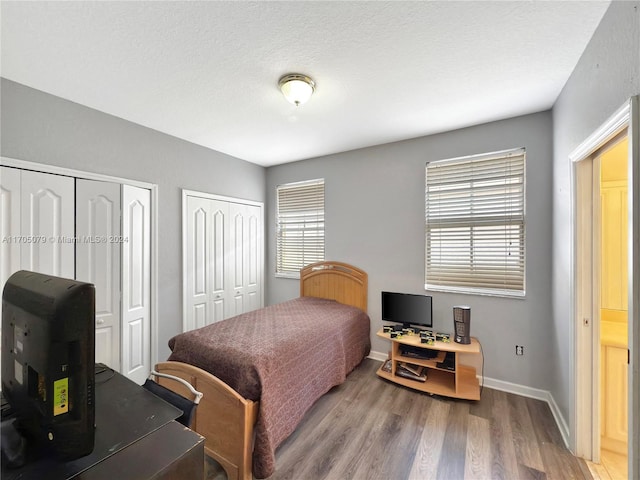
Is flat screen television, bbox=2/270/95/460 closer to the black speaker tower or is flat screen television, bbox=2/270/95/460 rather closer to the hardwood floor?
the hardwood floor

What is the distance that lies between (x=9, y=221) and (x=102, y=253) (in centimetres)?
62

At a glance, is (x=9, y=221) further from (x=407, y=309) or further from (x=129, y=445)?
(x=407, y=309)

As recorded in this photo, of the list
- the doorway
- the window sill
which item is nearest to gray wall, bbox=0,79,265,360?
the window sill

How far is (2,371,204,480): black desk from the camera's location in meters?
0.66

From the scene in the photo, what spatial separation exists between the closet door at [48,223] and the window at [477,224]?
3.33m

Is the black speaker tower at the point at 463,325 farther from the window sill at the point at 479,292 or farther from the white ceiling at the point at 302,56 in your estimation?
the white ceiling at the point at 302,56

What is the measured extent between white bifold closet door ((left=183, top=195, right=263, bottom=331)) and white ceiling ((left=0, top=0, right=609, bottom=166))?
1178mm

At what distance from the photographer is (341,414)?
2.32 m

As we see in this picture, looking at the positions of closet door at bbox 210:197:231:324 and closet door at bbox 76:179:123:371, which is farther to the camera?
closet door at bbox 210:197:231:324

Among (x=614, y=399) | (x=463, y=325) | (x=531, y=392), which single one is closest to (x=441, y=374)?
(x=463, y=325)

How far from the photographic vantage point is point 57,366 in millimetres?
653

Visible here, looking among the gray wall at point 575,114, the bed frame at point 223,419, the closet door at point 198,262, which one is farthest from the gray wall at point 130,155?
the gray wall at point 575,114

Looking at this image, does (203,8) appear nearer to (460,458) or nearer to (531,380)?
(460,458)

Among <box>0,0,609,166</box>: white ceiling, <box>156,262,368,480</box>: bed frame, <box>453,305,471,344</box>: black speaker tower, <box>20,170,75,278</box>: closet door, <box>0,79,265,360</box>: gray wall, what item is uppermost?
<box>0,0,609,166</box>: white ceiling
